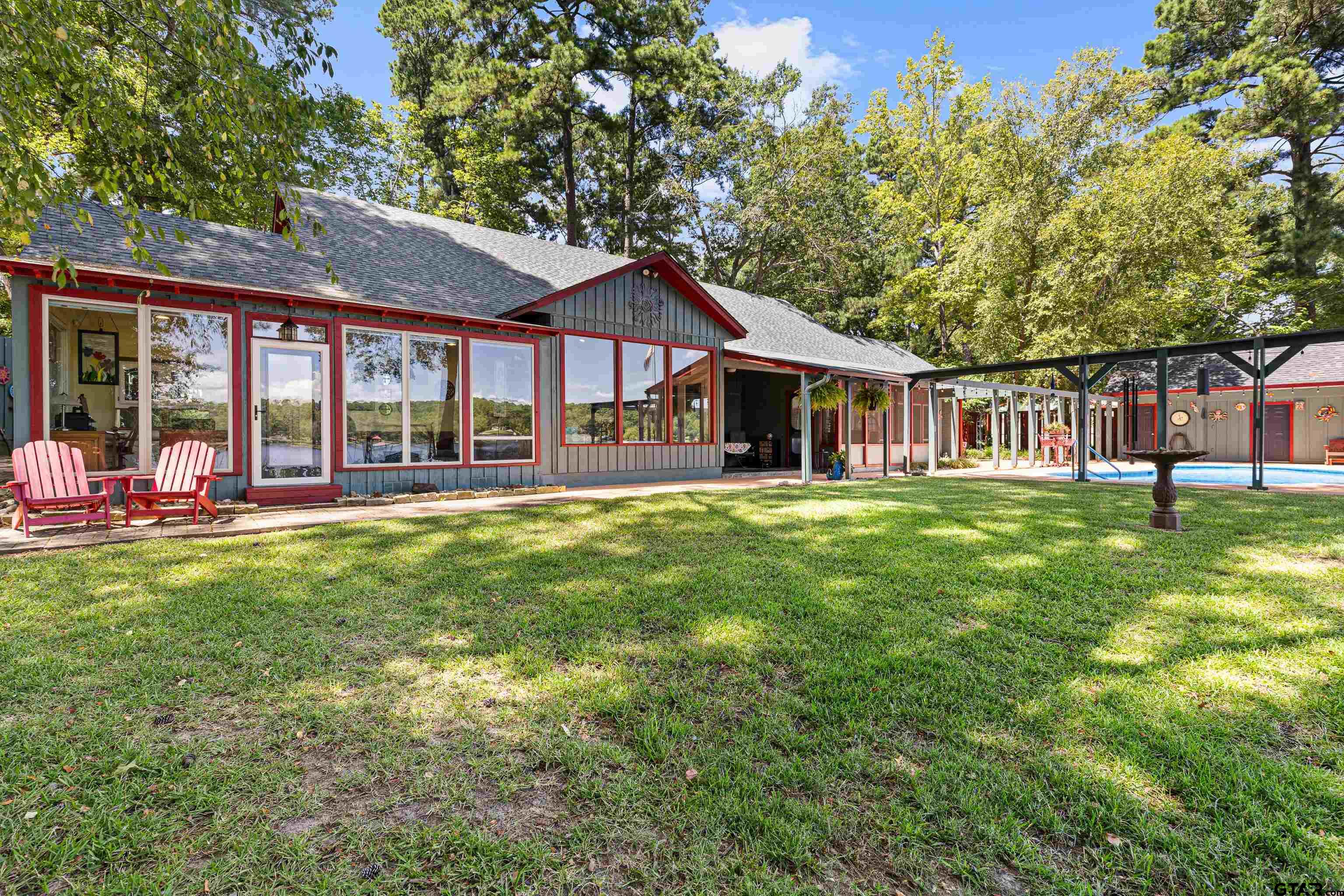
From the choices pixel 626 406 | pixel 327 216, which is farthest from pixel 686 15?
pixel 626 406

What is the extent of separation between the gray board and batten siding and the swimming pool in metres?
8.22

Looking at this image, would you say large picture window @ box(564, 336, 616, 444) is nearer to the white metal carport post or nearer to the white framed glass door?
the white framed glass door

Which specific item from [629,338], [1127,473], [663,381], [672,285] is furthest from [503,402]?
[1127,473]

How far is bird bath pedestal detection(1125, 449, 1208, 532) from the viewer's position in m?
6.07

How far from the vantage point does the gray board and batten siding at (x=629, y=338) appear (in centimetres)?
1030

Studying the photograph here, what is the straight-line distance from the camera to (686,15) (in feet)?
74.0

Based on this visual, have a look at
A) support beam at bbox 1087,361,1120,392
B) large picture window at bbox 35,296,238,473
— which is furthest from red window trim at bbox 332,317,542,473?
support beam at bbox 1087,361,1120,392

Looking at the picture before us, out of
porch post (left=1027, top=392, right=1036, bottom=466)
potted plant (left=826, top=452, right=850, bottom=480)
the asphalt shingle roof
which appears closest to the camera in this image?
the asphalt shingle roof

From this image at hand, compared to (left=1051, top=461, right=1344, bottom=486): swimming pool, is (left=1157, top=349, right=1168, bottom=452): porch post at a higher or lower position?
higher

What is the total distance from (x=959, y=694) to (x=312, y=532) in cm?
594

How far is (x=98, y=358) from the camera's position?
828 centimetres

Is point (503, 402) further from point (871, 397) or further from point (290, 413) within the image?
point (871, 397)

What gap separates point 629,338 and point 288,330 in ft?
17.9

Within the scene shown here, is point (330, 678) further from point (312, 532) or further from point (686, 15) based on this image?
point (686, 15)
